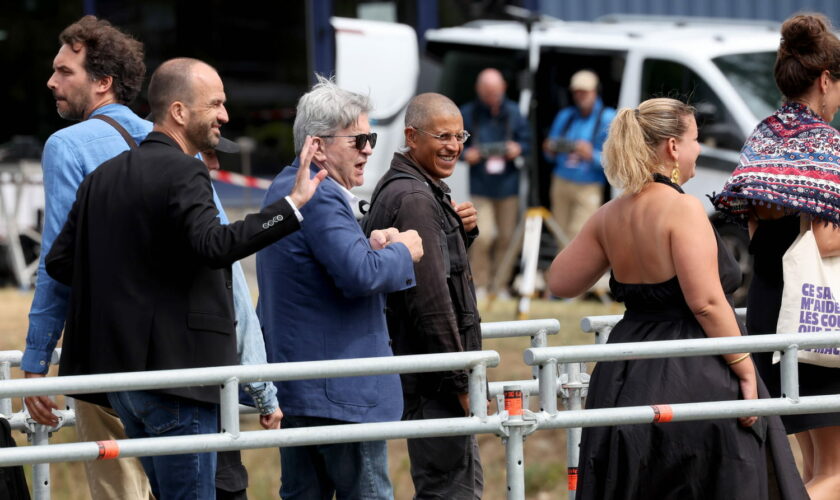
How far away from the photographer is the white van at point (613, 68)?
10.8 metres

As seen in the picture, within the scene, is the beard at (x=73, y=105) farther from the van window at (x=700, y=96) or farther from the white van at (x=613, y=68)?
the van window at (x=700, y=96)

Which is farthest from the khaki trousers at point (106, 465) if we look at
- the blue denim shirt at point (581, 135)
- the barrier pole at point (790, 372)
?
the blue denim shirt at point (581, 135)

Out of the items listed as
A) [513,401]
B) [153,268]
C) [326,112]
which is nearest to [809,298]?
[513,401]

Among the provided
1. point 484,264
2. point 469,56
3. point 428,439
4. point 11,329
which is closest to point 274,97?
point 469,56

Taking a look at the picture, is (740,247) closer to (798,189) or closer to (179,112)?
(798,189)

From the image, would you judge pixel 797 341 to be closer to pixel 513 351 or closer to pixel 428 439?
pixel 428 439

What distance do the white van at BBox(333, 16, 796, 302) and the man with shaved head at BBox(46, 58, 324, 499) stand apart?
6951 millimetres

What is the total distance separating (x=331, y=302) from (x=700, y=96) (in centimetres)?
731

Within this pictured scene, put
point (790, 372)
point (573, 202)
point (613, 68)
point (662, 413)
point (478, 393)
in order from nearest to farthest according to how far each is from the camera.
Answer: point (478, 393)
point (662, 413)
point (790, 372)
point (573, 202)
point (613, 68)

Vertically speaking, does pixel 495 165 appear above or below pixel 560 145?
below

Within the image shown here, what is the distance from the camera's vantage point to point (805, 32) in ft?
15.3

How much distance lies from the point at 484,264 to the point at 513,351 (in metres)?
1.93

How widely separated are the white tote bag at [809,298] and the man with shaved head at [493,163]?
21.7 feet

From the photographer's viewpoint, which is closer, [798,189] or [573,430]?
Answer: [798,189]
